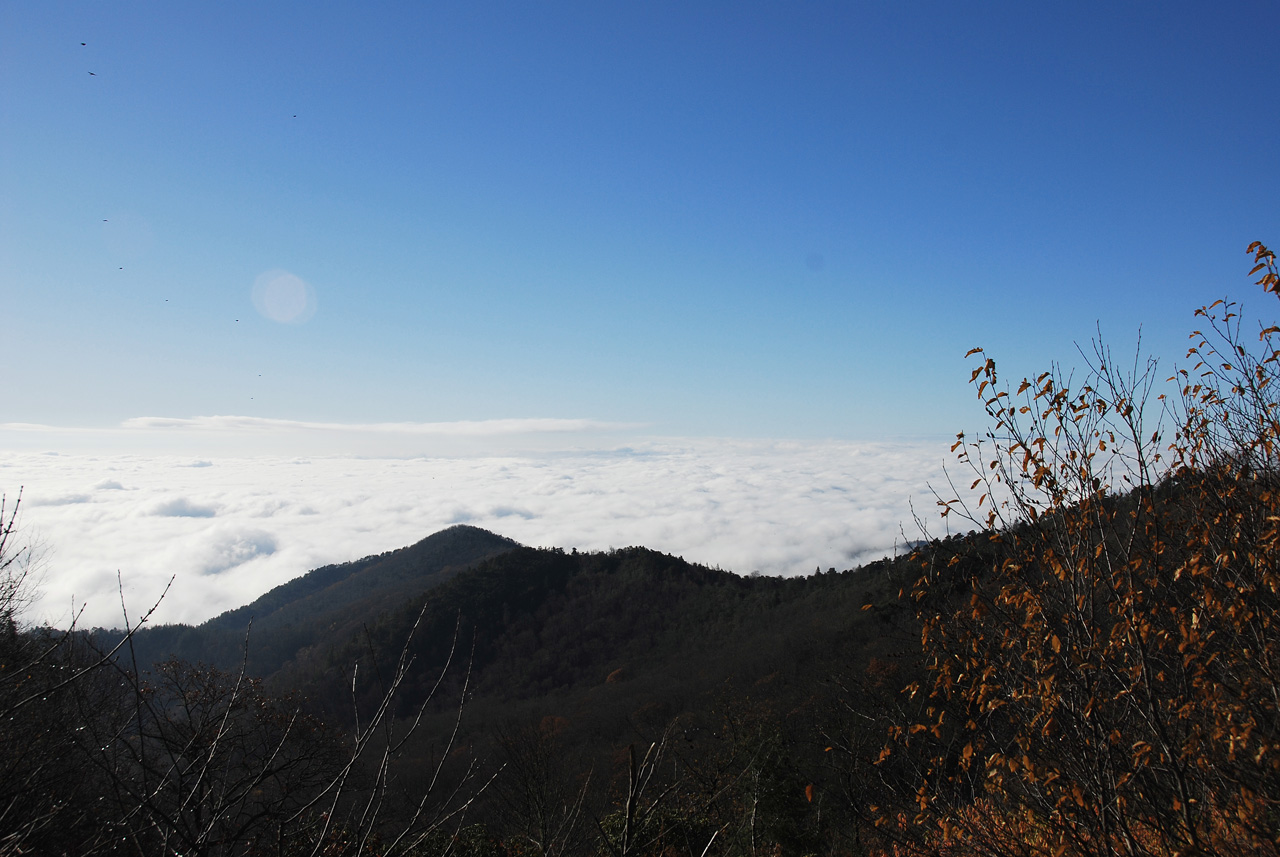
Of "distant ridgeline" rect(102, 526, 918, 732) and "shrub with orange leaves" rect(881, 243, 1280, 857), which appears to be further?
"distant ridgeline" rect(102, 526, 918, 732)

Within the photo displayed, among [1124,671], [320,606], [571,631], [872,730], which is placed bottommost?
[320,606]

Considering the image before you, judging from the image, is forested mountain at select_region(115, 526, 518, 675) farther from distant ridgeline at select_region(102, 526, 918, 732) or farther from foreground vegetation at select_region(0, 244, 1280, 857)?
foreground vegetation at select_region(0, 244, 1280, 857)

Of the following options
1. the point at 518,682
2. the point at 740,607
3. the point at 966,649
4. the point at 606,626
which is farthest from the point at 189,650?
the point at 966,649

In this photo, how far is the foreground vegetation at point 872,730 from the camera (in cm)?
445

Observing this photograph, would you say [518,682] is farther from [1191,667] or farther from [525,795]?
[1191,667]

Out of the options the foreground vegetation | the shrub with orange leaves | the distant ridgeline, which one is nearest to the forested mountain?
the distant ridgeline

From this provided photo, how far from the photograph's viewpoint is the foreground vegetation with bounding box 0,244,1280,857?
4445mm

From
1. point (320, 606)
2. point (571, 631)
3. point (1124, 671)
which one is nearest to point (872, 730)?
point (1124, 671)

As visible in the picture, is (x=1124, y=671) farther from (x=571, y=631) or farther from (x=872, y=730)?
(x=571, y=631)

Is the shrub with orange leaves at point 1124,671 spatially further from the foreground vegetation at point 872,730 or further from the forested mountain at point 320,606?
the forested mountain at point 320,606

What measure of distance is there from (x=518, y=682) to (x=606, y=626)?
15.8m

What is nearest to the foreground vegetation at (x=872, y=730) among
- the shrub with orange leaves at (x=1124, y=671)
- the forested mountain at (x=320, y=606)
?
the shrub with orange leaves at (x=1124, y=671)

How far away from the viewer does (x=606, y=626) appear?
297 feet

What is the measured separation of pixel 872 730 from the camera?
61.6ft
